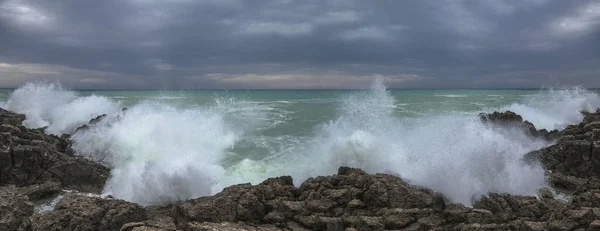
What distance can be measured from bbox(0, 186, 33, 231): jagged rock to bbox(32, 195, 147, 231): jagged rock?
0.54 feet

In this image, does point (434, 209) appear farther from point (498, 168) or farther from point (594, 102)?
point (594, 102)

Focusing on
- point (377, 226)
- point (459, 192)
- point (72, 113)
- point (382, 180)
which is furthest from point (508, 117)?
point (72, 113)

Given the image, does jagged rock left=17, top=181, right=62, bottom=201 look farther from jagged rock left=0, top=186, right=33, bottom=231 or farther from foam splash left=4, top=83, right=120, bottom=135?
foam splash left=4, top=83, right=120, bottom=135

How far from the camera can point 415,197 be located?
8.16 m

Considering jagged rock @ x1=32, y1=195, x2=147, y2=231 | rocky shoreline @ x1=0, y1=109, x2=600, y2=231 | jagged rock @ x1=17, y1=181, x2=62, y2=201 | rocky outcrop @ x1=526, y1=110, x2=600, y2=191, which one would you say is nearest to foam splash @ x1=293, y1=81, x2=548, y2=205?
rocky outcrop @ x1=526, y1=110, x2=600, y2=191

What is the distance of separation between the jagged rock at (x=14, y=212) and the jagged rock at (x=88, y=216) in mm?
165

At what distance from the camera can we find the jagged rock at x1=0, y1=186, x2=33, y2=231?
269 inches

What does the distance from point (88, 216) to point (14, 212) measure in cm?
115

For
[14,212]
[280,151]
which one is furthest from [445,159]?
[14,212]

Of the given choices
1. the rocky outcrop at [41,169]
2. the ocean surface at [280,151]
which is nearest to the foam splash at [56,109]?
the ocean surface at [280,151]

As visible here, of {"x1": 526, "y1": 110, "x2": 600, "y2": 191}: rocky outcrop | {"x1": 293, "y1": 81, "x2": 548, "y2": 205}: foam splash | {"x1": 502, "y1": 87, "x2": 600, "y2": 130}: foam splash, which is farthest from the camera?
{"x1": 502, "y1": 87, "x2": 600, "y2": 130}: foam splash

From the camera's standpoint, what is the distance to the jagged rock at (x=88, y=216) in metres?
7.05

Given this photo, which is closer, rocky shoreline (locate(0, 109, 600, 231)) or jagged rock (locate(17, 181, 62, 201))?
rocky shoreline (locate(0, 109, 600, 231))

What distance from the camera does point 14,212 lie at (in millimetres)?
7059
